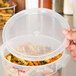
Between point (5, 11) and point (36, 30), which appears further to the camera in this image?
point (5, 11)

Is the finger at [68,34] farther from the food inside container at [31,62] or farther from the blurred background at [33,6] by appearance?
the blurred background at [33,6]

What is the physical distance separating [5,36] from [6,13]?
1.40 ft

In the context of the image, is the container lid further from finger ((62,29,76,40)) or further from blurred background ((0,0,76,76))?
blurred background ((0,0,76,76))

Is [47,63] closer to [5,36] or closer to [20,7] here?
[5,36]

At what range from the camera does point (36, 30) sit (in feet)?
1.64

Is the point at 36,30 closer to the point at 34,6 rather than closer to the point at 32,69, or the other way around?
the point at 32,69

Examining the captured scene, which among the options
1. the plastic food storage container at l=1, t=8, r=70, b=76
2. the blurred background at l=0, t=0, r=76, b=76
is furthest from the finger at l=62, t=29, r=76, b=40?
the blurred background at l=0, t=0, r=76, b=76

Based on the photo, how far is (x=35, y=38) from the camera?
52 centimetres

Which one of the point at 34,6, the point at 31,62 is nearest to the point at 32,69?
the point at 31,62

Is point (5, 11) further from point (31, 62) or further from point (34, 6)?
point (31, 62)

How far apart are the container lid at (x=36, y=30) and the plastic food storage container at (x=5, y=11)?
0.36 meters

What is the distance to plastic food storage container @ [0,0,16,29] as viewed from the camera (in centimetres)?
86

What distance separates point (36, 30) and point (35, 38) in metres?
0.03

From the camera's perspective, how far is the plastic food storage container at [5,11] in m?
0.86
